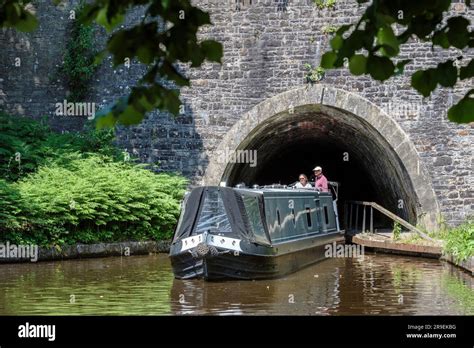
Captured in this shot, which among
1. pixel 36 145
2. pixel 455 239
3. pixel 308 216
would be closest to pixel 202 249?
pixel 308 216

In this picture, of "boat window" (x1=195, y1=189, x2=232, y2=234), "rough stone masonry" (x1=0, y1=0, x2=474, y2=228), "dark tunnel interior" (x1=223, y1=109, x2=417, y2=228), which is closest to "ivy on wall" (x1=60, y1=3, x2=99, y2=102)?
"rough stone masonry" (x1=0, y1=0, x2=474, y2=228)

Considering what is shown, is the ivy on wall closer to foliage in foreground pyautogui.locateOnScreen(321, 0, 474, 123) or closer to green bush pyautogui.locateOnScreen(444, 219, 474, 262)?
green bush pyautogui.locateOnScreen(444, 219, 474, 262)

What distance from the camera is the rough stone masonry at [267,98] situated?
16.2 meters

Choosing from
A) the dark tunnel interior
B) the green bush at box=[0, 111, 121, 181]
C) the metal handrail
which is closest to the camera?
the green bush at box=[0, 111, 121, 181]

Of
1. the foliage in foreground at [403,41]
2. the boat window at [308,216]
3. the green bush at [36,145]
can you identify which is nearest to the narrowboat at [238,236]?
the boat window at [308,216]

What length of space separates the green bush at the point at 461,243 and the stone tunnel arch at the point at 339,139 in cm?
112

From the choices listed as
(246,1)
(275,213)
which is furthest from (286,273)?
(246,1)

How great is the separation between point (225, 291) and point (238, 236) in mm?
1378

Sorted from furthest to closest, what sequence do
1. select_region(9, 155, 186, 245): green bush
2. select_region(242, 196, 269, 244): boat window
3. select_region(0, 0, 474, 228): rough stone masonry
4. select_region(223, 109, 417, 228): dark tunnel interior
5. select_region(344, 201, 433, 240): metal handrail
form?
select_region(223, 109, 417, 228): dark tunnel interior
select_region(0, 0, 474, 228): rough stone masonry
select_region(344, 201, 433, 240): metal handrail
select_region(9, 155, 186, 245): green bush
select_region(242, 196, 269, 244): boat window

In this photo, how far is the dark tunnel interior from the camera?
17.2 m

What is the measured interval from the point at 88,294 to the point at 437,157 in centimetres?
866

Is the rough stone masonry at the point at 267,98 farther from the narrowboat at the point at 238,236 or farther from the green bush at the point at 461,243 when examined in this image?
the narrowboat at the point at 238,236

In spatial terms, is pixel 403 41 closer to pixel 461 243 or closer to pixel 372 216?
pixel 461 243

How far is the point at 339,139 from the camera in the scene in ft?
66.1
